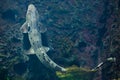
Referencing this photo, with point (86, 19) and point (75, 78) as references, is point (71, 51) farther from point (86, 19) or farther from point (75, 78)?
point (86, 19)

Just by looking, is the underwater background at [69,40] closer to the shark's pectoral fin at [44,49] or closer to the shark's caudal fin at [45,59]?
the shark's pectoral fin at [44,49]

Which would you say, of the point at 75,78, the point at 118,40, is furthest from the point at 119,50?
the point at 75,78

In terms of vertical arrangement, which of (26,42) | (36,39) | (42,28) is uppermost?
(42,28)

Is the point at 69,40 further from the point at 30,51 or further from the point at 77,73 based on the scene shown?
the point at 77,73

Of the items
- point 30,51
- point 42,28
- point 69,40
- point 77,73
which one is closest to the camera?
point 77,73

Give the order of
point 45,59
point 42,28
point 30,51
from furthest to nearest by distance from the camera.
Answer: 1. point 42,28
2. point 30,51
3. point 45,59

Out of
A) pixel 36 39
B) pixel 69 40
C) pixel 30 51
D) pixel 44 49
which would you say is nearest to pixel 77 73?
pixel 44 49
